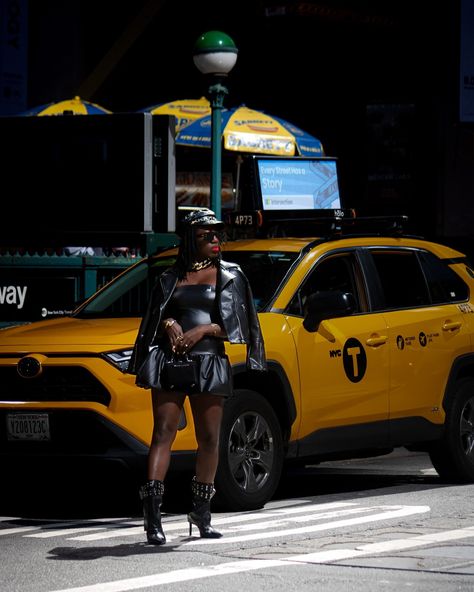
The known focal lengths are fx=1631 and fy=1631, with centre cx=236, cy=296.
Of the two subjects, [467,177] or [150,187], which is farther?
[467,177]

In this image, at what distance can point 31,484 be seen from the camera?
1203 centimetres

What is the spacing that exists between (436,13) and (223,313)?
1412 cm

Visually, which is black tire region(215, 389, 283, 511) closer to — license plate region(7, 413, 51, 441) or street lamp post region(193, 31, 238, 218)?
license plate region(7, 413, 51, 441)

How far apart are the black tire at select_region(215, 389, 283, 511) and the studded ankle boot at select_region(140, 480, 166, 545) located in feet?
4.14

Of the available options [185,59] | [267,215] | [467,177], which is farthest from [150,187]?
[185,59]

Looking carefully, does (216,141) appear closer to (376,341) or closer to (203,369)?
(376,341)

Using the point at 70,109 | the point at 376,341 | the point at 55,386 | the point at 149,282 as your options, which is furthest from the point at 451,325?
the point at 70,109

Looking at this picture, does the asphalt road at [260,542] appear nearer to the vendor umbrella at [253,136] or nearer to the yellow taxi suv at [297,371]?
the yellow taxi suv at [297,371]

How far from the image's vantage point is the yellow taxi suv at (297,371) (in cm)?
979

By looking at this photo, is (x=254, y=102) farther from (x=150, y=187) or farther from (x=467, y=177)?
(x=150, y=187)

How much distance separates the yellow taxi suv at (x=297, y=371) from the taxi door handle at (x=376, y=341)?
0.01m

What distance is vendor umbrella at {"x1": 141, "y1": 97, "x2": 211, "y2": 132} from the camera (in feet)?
68.6

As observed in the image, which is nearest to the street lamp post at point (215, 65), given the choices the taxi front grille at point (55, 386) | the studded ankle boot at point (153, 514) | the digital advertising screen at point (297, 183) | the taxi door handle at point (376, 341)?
the digital advertising screen at point (297, 183)

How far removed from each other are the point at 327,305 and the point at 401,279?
1.43 m
